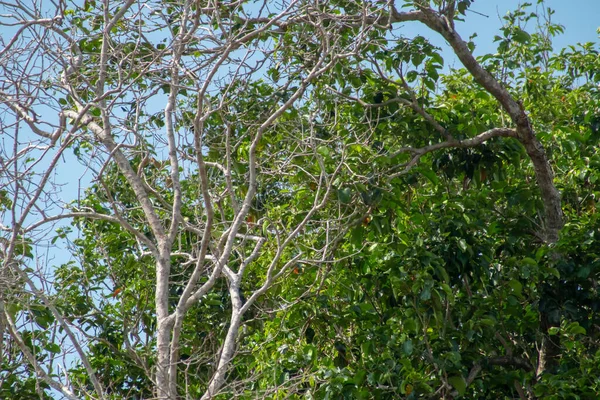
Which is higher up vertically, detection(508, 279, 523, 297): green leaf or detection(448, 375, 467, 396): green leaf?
detection(508, 279, 523, 297): green leaf

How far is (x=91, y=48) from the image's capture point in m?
7.25

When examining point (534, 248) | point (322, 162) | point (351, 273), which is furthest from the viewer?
point (534, 248)

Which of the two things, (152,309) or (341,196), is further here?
(152,309)

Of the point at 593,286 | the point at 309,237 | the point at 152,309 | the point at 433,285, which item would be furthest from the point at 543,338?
the point at 152,309

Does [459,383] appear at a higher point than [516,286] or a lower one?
lower

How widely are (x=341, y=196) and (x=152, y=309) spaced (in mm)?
2834

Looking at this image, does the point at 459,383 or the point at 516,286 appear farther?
the point at 516,286

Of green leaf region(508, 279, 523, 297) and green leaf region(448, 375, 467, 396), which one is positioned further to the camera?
green leaf region(508, 279, 523, 297)

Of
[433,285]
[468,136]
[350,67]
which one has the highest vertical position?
[350,67]

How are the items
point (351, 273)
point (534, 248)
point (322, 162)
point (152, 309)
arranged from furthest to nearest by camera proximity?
point (152, 309), point (534, 248), point (351, 273), point (322, 162)

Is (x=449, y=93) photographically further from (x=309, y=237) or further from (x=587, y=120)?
(x=309, y=237)

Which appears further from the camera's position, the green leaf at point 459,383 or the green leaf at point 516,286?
the green leaf at point 516,286

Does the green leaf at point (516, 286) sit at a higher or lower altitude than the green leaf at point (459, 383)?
higher

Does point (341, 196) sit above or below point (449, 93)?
below
